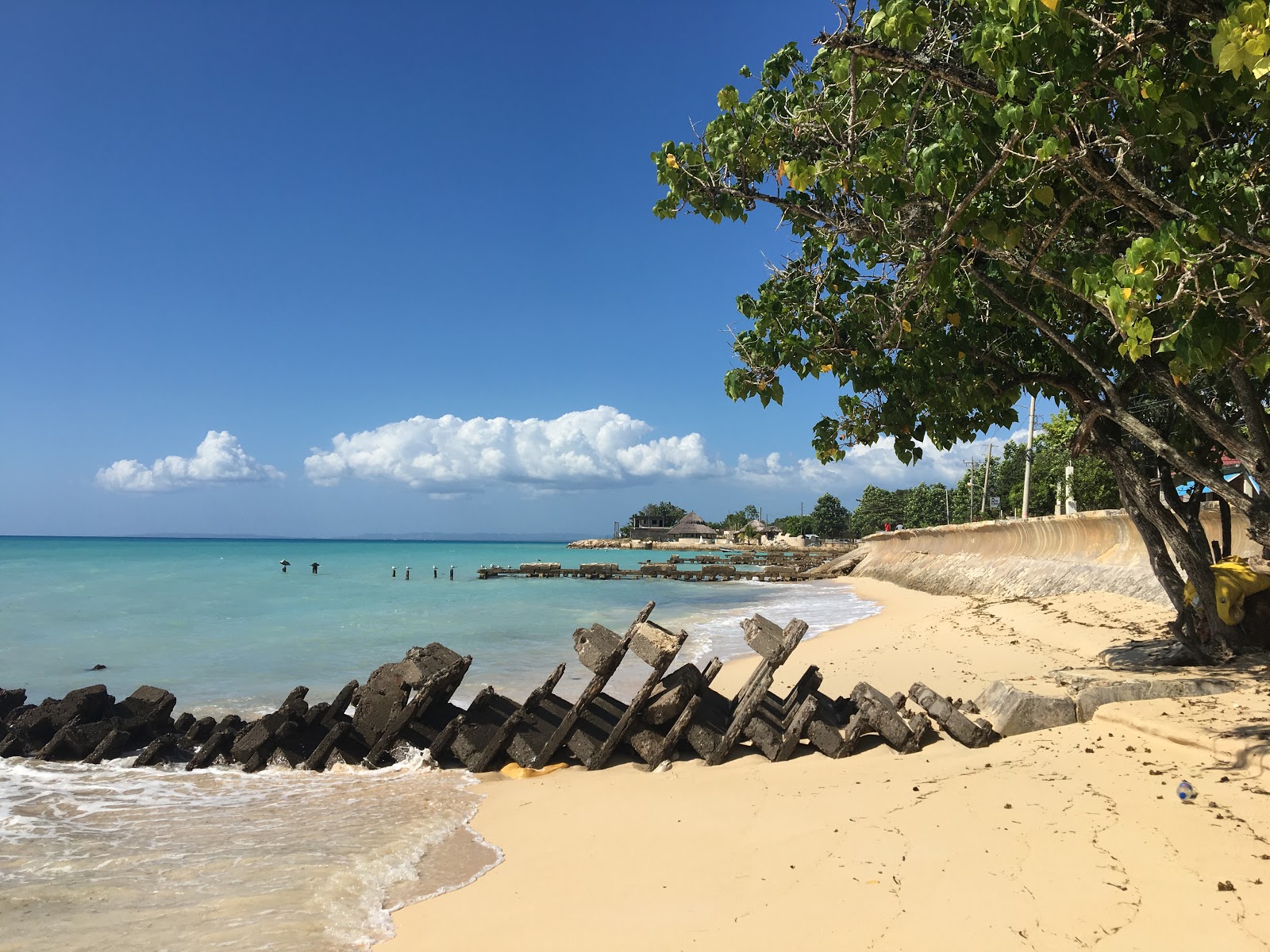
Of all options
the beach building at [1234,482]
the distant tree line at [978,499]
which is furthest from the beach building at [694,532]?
the beach building at [1234,482]

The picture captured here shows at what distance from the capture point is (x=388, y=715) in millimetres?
9266

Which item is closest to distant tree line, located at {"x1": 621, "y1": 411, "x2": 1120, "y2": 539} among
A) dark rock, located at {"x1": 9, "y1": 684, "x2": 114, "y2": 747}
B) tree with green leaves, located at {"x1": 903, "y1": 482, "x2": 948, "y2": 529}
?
tree with green leaves, located at {"x1": 903, "y1": 482, "x2": 948, "y2": 529}

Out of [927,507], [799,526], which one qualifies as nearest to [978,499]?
[927,507]

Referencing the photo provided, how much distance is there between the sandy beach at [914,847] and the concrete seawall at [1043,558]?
32.6 ft

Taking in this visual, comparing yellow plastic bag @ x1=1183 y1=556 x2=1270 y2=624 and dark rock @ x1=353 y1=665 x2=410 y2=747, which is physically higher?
yellow plastic bag @ x1=1183 y1=556 x2=1270 y2=624

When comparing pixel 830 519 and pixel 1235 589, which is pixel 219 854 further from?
pixel 830 519

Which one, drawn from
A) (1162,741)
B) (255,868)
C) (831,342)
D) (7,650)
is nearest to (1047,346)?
(831,342)

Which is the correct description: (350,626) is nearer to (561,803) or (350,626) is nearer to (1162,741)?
(561,803)

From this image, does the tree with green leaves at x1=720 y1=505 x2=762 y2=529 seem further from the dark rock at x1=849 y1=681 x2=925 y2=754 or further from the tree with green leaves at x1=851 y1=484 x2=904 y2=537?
the dark rock at x1=849 y1=681 x2=925 y2=754

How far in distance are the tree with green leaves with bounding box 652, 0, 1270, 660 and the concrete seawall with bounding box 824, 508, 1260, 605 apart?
310 inches

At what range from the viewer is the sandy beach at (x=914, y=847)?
4156 millimetres

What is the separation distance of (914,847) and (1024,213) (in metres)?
4.51

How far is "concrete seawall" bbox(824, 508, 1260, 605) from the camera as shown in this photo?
1698 centimetres

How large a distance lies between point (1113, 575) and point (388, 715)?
1706 centimetres
